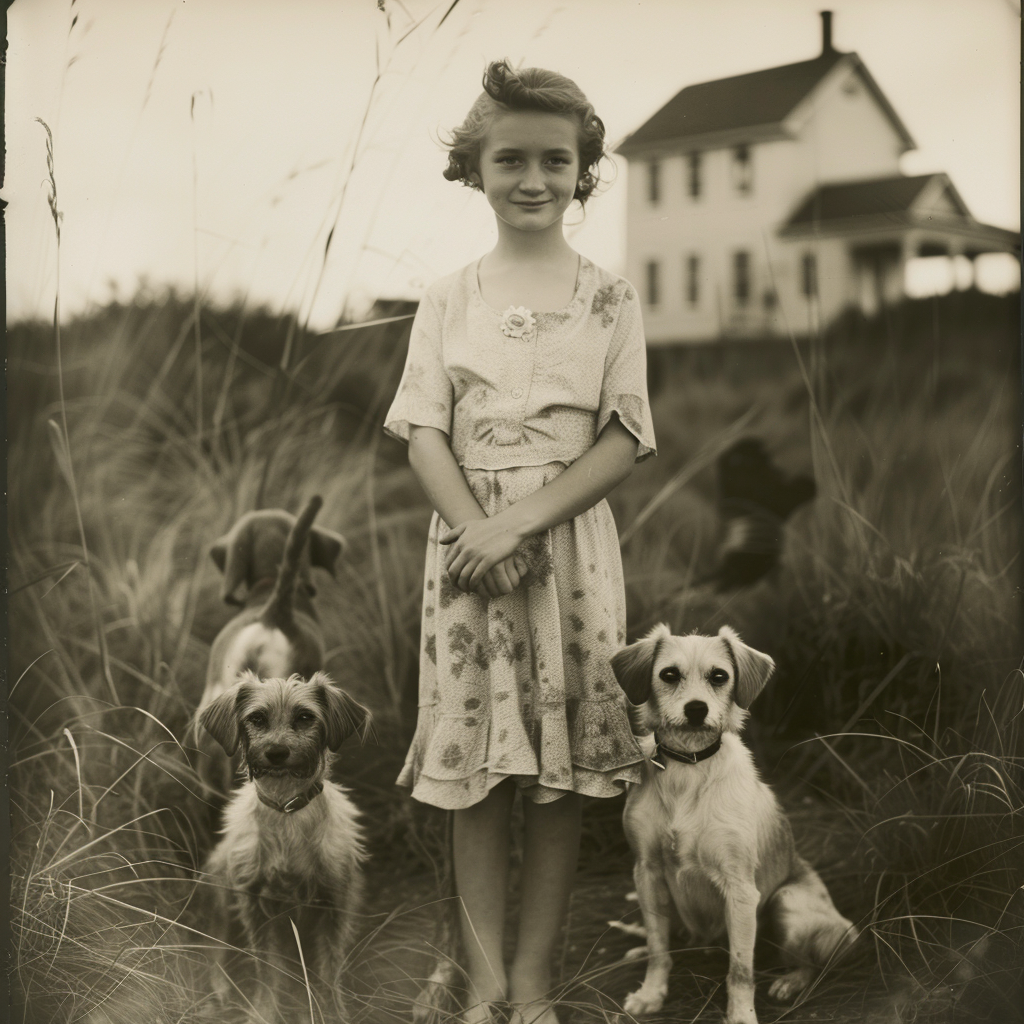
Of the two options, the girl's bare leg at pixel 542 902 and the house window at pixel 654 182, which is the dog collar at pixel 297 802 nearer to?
the girl's bare leg at pixel 542 902

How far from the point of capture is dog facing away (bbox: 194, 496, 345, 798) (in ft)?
11.3

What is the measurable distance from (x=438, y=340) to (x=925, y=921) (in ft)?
7.20

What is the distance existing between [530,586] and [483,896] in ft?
2.87

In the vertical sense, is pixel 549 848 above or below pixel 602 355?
below

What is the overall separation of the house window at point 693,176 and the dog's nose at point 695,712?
147cm

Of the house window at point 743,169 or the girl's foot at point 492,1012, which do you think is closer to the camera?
Answer: the girl's foot at point 492,1012

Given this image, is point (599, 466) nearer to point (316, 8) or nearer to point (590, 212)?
point (590, 212)

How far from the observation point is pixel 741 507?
3512 millimetres

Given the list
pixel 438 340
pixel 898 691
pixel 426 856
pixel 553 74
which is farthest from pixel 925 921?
pixel 553 74

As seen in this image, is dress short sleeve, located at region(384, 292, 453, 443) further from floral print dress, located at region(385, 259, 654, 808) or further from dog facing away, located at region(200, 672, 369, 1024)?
dog facing away, located at region(200, 672, 369, 1024)

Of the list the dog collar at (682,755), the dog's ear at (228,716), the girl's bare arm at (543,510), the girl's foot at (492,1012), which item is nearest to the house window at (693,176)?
the girl's bare arm at (543,510)

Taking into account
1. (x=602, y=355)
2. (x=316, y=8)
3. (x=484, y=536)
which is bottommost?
(x=484, y=536)

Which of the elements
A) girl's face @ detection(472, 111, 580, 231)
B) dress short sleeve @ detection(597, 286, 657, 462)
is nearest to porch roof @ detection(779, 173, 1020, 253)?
dress short sleeve @ detection(597, 286, 657, 462)

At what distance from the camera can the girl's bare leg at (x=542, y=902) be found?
3227mm
